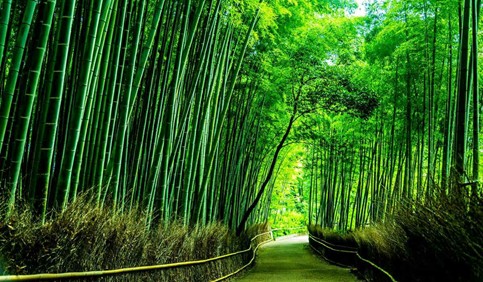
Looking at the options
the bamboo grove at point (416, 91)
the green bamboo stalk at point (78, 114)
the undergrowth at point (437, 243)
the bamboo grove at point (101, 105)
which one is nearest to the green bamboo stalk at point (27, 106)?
the bamboo grove at point (101, 105)

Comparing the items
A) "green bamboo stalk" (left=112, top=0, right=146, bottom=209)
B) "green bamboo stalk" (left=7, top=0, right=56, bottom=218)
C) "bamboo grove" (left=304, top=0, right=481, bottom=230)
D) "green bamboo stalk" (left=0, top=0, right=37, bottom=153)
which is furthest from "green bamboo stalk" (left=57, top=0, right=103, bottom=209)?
"bamboo grove" (left=304, top=0, right=481, bottom=230)

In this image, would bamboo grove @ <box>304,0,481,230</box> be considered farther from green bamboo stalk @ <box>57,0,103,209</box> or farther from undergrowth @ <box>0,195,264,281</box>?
green bamboo stalk @ <box>57,0,103,209</box>

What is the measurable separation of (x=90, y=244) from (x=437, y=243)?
202 centimetres

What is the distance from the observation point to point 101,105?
3.82 m

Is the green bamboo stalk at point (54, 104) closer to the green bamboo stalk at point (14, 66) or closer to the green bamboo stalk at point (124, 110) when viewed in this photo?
the green bamboo stalk at point (14, 66)

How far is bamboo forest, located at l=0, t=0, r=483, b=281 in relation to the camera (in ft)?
8.84

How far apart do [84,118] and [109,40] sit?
24.2 inches

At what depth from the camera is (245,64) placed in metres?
9.13

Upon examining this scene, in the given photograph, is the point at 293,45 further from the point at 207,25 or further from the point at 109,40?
the point at 109,40

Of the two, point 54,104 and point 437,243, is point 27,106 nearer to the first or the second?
point 54,104

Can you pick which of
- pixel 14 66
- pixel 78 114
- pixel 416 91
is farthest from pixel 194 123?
pixel 416 91

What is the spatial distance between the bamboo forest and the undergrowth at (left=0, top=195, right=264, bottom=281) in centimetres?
1

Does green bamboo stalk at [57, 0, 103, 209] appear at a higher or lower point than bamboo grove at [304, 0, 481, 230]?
lower

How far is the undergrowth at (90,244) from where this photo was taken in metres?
2.21
